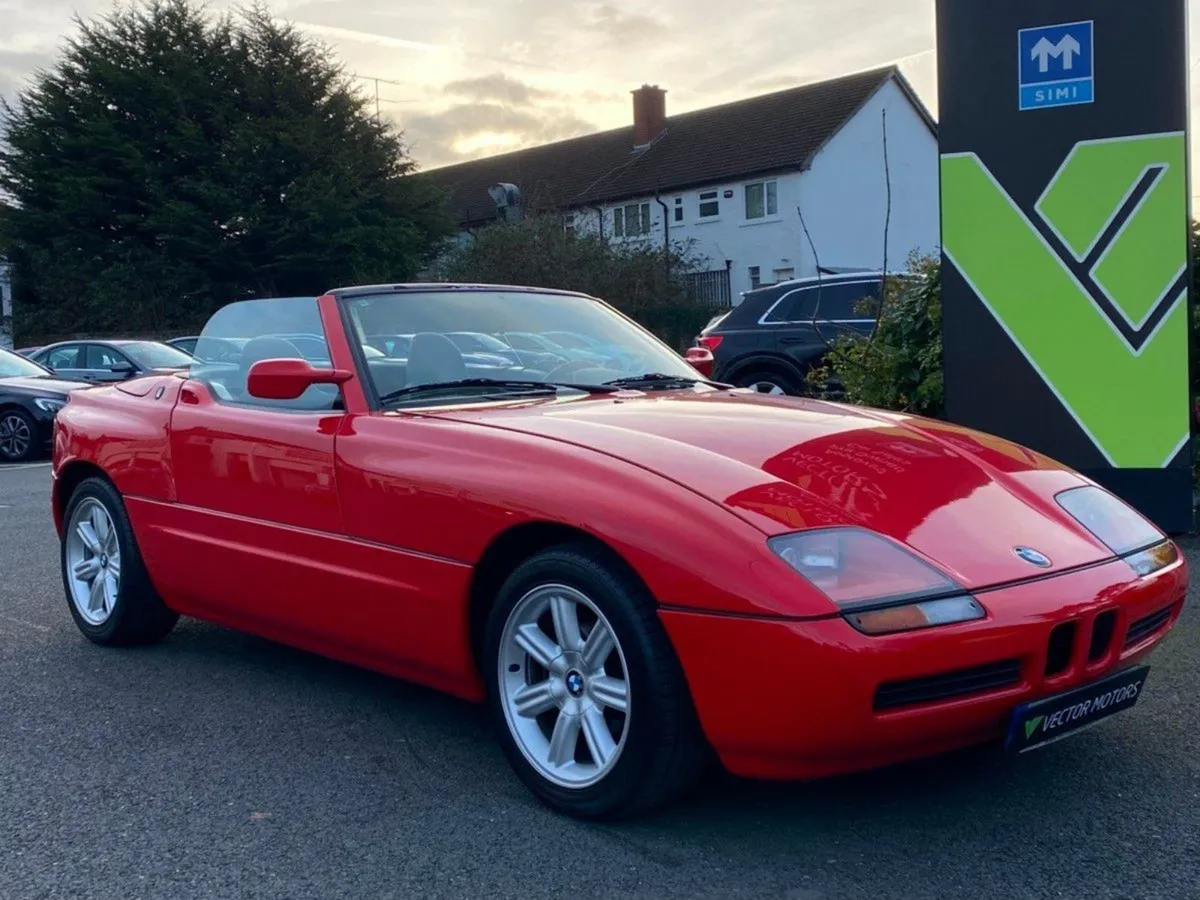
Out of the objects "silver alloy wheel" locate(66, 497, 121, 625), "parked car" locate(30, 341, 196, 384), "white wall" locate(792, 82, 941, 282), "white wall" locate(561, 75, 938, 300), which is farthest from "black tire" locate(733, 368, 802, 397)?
"white wall" locate(792, 82, 941, 282)

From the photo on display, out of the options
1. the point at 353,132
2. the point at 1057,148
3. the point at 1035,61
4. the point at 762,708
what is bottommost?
the point at 762,708

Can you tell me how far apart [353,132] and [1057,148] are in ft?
97.5

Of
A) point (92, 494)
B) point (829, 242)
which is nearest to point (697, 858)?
point (92, 494)

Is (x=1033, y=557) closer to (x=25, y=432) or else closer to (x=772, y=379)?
(x=772, y=379)

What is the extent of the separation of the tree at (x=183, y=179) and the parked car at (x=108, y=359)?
15.2 meters

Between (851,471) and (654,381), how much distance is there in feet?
4.33

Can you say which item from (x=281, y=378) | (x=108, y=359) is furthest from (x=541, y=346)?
(x=108, y=359)

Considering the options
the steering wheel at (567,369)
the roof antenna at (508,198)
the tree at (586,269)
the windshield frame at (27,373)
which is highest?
the roof antenna at (508,198)

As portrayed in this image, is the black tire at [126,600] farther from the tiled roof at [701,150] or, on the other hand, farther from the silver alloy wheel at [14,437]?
the tiled roof at [701,150]

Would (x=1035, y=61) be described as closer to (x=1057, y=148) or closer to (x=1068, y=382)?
(x=1057, y=148)

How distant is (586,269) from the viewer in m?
28.0

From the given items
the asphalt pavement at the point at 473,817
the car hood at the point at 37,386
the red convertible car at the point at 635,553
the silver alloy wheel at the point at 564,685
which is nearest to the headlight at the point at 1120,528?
the red convertible car at the point at 635,553

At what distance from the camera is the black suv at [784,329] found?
41.3 ft

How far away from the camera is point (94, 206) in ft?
108
